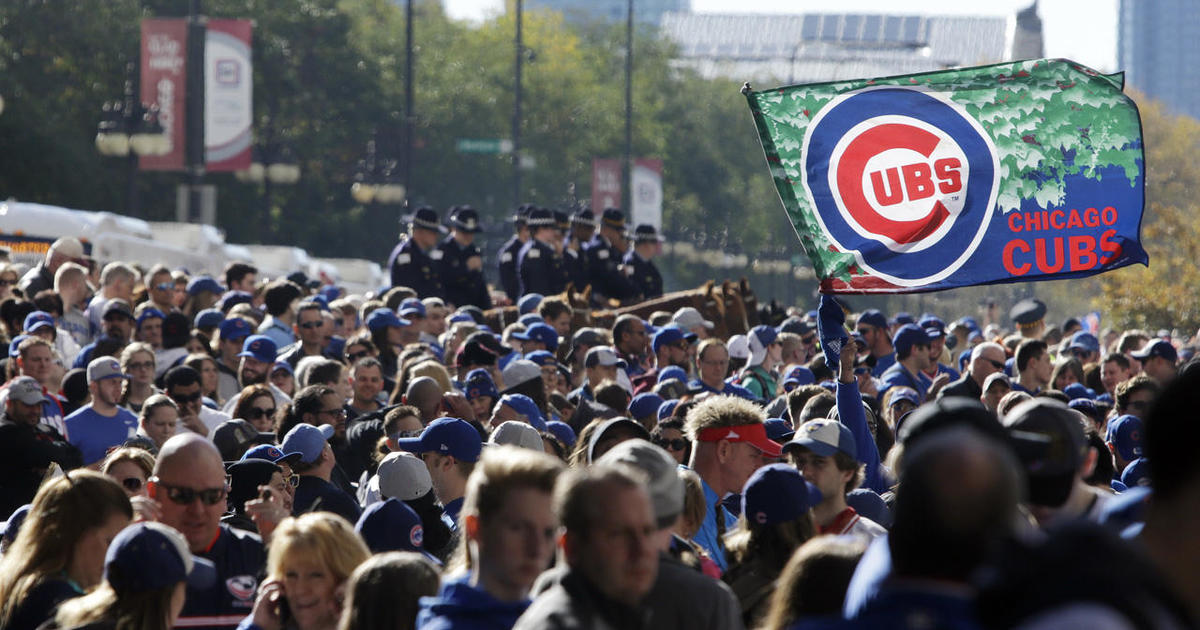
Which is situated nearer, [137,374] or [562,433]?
[562,433]

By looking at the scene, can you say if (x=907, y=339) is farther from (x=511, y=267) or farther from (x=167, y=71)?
(x=167, y=71)

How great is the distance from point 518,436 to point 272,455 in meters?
1.06

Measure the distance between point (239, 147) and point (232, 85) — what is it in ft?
3.40

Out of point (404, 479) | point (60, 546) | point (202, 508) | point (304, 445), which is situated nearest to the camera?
point (60, 546)

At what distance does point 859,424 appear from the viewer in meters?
8.10

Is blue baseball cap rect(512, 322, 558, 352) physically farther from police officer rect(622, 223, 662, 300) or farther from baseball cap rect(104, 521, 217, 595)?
baseball cap rect(104, 521, 217, 595)

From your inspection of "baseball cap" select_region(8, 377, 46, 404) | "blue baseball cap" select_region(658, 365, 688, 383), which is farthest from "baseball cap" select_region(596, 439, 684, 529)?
"blue baseball cap" select_region(658, 365, 688, 383)

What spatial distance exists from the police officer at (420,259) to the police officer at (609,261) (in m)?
1.64

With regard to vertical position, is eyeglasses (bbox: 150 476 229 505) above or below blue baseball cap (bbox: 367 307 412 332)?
below

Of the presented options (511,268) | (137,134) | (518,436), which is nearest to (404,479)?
(518,436)

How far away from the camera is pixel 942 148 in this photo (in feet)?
29.7

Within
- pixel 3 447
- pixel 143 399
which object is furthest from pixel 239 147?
pixel 3 447

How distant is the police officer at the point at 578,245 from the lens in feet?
62.4

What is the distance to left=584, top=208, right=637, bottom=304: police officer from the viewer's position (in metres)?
18.9
